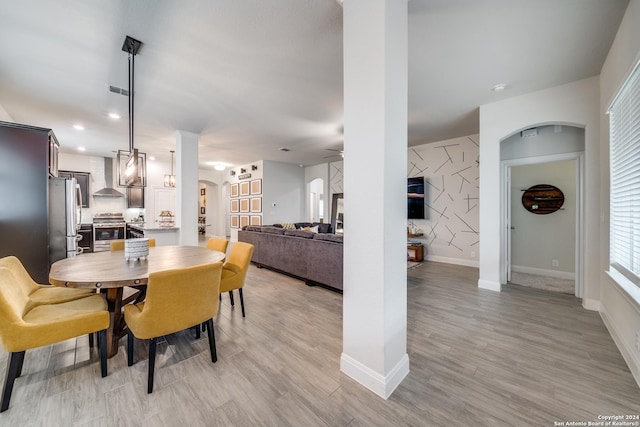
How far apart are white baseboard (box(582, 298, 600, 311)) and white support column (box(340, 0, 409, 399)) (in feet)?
9.65

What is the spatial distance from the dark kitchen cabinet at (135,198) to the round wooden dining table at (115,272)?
18.8ft

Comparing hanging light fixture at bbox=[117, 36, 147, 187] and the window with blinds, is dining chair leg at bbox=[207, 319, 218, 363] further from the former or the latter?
the window with blinds

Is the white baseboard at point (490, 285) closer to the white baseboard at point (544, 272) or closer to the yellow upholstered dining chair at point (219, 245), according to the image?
the white baseboard at point (544, 272)

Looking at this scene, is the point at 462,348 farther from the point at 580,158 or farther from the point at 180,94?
the point at 180,94

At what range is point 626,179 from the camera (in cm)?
213

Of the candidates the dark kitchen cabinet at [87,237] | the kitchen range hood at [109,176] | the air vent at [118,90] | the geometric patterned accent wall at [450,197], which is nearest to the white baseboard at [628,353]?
the geometric patterned accent wall at [450,197]

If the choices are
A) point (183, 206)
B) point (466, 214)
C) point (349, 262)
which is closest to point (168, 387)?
point (349, 262)

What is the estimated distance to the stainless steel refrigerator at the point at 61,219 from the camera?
3301mm

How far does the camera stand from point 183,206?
4.89 metres

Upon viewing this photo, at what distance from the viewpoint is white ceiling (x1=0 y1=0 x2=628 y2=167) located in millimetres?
1987

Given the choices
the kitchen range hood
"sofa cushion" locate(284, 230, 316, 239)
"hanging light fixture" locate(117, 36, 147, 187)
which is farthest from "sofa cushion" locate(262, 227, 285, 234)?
the kitchen range hood

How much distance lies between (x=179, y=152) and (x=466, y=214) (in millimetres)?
6294

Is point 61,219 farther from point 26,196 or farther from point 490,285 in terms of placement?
point 490,285

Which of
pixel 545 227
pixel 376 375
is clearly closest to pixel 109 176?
pixel 376 375
